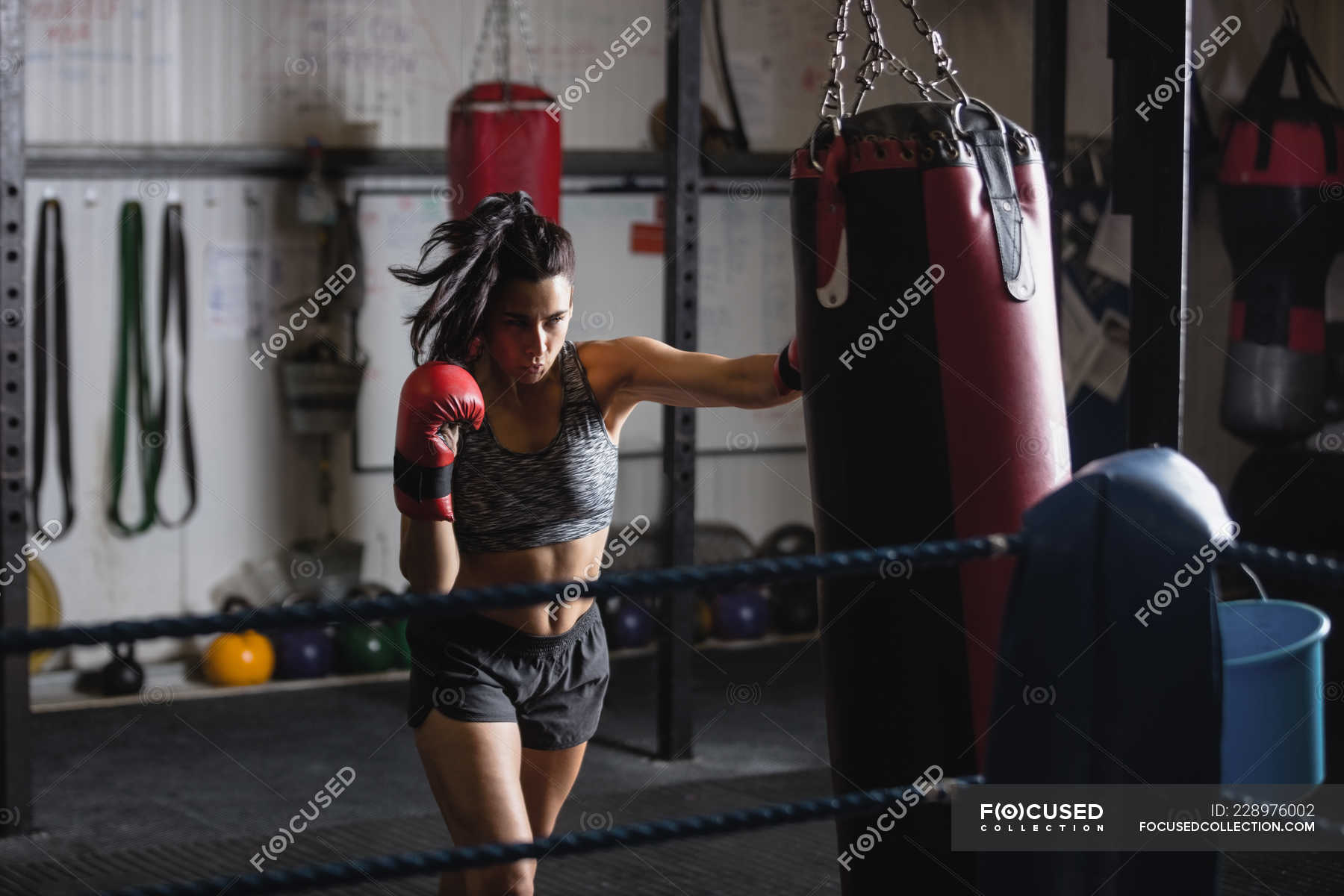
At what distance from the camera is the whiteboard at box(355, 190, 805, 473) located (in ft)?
19.7

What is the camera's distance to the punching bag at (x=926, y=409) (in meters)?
2.17

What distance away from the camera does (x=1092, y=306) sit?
5.68 m

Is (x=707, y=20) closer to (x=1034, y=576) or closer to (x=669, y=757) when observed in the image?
(x=669, y=757)

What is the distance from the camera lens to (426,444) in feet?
7.63

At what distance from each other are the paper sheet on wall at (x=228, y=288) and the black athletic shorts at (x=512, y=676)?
11.9ft

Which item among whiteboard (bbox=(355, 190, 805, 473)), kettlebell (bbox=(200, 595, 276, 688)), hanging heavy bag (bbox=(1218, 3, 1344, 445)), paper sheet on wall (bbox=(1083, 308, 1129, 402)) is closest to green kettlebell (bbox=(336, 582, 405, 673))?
kettlebell (bbox=(200, 595, 276, 688))

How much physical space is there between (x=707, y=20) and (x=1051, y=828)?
5607 mm

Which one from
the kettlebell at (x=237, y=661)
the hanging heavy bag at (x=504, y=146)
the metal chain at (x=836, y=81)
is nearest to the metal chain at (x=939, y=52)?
the metal chain at (x=836, y=81)

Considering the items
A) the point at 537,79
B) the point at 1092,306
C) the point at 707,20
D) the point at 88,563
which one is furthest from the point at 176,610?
the point at 1092,306

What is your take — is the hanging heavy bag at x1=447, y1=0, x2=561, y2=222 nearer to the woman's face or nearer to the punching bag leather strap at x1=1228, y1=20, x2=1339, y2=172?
the woman's face

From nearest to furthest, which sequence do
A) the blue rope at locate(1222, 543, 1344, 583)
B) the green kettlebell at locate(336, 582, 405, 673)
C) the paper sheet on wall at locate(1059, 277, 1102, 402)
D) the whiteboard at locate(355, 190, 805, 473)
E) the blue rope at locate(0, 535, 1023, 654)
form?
1. the blue rope at locate(0, 535, 1023, 654)
2. the blue rope at locate(1222, 543, 1344, 583)
3. the paper sheet on wall at locate(1059, 277, 1102, 402)
4. the green kettlebell at locate(336, 582, 405, 673)
5. the whiteboard at locate(355, 190, 805, 473)

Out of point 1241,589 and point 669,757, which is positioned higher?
point 1241,589

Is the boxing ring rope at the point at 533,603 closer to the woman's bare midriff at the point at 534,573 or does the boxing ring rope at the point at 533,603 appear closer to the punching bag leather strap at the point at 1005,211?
the punching bag leather strap at the point at 1005,211

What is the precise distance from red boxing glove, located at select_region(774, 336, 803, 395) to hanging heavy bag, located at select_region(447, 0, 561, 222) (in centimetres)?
265
